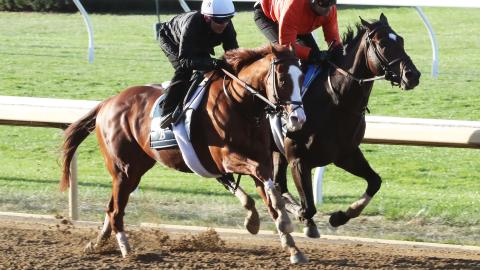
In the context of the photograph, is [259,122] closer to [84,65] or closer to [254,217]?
[254,217]

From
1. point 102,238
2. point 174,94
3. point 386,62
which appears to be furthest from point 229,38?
point 102,238

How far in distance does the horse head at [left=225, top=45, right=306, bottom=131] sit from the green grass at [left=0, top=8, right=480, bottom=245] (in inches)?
86.6

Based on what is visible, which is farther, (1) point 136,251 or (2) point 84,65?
(2) point 84,65

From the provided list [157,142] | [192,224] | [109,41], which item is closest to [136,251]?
[157,142]

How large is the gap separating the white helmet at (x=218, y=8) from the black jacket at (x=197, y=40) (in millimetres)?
118

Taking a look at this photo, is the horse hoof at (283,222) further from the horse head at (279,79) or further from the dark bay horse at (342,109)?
the dark bay horse at (342,109)

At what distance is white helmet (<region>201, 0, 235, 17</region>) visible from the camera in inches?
260

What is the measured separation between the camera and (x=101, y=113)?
24.4 feet

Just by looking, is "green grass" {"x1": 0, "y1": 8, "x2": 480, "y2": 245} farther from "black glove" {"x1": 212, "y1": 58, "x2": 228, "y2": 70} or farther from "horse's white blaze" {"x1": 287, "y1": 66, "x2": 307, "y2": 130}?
"horse's white blaze" {"x1": 287, "y1": 66, "x2": 307, "y2": 130}

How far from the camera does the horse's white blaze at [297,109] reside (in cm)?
602

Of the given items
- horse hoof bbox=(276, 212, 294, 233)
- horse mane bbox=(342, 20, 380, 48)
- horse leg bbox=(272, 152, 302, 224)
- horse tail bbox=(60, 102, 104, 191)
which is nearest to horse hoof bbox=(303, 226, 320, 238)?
horse leg bbox=(272, 152, 302, 224)

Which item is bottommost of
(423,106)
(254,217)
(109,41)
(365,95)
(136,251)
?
(109,41)

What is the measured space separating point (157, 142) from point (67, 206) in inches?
86.2

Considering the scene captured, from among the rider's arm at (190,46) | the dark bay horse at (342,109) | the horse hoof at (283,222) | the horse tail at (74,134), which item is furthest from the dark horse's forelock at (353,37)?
the horse tail at (74,134)
